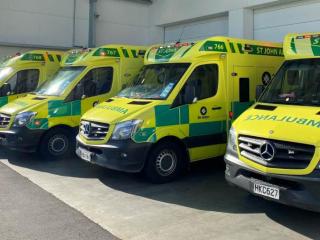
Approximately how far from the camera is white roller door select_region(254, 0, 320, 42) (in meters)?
11.1

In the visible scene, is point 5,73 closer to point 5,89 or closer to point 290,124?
point 5,89

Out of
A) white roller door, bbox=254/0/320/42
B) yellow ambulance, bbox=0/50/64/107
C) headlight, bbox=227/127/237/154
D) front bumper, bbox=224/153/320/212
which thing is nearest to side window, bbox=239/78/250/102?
headlight, bbox=227/127/237/154

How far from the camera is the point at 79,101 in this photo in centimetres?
905

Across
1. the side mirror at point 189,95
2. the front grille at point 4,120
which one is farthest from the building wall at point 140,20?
the front grille at point 4,120

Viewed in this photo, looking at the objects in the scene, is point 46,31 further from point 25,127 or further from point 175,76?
point 175,76

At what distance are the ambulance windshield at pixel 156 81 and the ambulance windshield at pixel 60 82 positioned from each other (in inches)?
61.8

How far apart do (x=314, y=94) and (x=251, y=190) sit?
5.10 feet

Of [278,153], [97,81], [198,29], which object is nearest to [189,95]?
[278,153]

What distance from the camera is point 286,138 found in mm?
4895

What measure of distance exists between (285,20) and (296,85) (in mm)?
6349

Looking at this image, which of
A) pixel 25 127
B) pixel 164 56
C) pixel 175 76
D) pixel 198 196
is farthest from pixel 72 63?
pixel 198 196

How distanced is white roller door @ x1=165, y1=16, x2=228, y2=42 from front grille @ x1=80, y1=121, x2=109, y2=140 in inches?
295

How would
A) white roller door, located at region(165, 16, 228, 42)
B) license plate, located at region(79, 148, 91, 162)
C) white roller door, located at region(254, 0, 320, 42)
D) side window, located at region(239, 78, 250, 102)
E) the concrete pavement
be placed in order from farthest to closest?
white roller door, located at region(165, 16, 228, 42) → white roller door, located at region(254, 0, 320, 42) → side window, located at region(239, 78, 250, 102) → license plate, located at region(79, 148, 91, 162) → the concrete pavement

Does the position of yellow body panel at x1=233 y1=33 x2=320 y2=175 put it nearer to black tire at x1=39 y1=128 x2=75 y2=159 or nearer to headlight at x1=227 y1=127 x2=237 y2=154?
headlight at x1=227 y1=127 x2=237 y2=154
